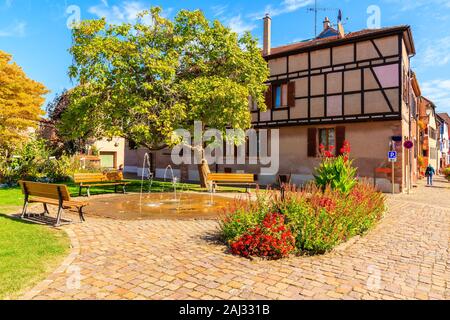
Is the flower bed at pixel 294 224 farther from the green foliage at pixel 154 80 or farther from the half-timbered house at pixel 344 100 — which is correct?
the half-timbered house at pixel 344 100

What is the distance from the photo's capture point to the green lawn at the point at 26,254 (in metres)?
4.10

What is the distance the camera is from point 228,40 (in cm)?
1541

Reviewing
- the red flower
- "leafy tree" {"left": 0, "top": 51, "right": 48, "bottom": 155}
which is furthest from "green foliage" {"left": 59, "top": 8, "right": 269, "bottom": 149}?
the red flower

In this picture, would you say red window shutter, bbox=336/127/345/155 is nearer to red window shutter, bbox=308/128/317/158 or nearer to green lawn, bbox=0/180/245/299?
red window shutter, bbox=308/128/317/158

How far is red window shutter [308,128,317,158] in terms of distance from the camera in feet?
61.8

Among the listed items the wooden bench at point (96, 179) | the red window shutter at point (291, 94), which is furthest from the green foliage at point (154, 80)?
the red window shutter at point (291, 94)

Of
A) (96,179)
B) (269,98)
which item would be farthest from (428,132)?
(96,179)

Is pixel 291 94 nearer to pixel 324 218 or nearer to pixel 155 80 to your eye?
pixel 155 80

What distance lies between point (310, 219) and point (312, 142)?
13.5m

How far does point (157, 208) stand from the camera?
10.1 m

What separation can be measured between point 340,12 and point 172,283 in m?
21.3

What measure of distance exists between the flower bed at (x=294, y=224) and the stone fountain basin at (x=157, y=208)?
105 centimetres

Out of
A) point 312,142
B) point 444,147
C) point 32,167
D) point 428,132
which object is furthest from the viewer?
point 444,147

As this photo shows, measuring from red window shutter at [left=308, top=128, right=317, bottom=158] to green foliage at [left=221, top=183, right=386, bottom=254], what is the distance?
38.2 ft
